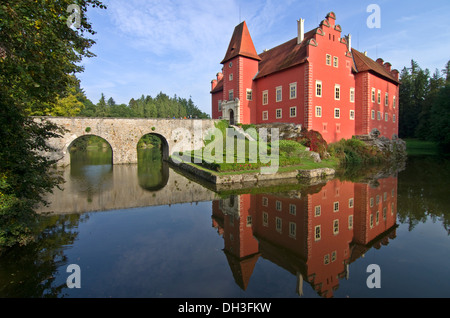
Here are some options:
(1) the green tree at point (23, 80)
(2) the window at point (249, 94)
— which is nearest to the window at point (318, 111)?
(2) the window at point (249, 94)

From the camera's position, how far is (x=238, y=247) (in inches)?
261

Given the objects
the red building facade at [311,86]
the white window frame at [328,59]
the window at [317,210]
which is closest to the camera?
the window at [317,210]

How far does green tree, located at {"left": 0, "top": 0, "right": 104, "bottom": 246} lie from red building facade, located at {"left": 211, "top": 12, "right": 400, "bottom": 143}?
2099cm

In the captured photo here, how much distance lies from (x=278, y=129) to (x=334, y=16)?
13170 mm

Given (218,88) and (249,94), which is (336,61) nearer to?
(249,94)

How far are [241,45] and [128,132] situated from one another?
52.1ft

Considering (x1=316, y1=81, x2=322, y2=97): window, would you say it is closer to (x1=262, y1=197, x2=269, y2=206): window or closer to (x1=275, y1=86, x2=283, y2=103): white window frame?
(x1=275, y1=86, x2=283, y2=103): white window frame

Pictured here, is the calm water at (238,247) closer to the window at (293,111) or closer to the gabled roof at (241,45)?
the window at (293,111)

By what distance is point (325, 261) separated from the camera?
5.75 m

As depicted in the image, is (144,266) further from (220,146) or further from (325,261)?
(220,146)

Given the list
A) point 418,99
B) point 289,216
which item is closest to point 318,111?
point 289,216

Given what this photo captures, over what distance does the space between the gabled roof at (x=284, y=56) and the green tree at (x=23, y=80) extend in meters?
21.6

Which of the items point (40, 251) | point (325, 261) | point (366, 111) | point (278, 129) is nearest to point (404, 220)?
point (325, 261)

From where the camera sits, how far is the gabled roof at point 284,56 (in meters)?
24.7
